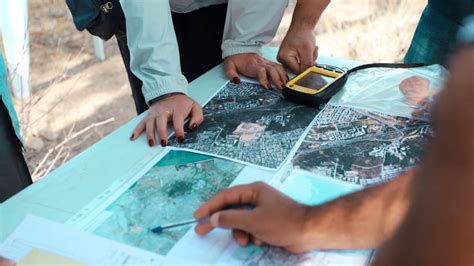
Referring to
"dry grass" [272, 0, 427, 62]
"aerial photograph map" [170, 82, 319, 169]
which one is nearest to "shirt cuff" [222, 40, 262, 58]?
"aerial photograph map" [170, 82, 319, 169]

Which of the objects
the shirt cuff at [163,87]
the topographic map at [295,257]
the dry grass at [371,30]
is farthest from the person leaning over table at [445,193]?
the dry grass at [371,30]

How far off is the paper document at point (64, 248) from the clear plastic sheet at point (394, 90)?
500 mm

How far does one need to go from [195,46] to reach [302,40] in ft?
0.84

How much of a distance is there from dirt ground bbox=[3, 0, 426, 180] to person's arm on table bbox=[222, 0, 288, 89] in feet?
3.58

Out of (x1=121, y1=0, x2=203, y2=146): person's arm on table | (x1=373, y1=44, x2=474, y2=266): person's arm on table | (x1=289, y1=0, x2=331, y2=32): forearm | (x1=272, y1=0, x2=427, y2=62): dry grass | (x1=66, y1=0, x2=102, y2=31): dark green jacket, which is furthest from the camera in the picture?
(x1=272, y1=0, x2=427, y2=62): dry grass

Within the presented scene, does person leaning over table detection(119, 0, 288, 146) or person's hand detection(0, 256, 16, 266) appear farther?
person leaning over table detection(119, 0, 288, 146)

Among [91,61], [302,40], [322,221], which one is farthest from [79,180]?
[91,61]

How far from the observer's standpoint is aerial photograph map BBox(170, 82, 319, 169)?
2.59 feet

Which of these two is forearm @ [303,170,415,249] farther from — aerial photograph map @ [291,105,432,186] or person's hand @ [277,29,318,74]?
person's hand @ [277,29,318,74]

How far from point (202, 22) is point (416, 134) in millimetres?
548

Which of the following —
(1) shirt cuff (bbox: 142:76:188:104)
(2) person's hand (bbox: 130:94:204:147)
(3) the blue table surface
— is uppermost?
(1) shirt cuff (bbox: 142:76:188:104)

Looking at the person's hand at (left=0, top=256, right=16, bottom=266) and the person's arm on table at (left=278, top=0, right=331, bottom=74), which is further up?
the person's arm on table at (left=278, top=0, right=331, bottom=74)

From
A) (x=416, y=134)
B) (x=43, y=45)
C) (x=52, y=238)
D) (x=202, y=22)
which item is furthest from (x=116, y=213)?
(x=43, y=45)

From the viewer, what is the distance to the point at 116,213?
66 centimetres
